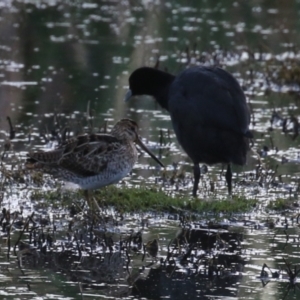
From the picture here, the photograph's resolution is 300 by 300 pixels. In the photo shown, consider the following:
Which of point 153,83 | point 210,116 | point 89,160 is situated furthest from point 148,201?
point 153,83

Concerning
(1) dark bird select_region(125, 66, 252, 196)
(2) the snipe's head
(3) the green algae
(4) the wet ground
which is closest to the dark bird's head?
(1) dark bird select_region(125, 66, 252, 196)

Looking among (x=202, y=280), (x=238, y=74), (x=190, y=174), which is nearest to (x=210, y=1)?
(x=238, y=74)

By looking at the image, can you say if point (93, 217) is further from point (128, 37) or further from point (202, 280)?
point (128, 37)

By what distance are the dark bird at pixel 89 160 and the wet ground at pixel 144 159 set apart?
322 mm

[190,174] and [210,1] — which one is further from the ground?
[210,1]

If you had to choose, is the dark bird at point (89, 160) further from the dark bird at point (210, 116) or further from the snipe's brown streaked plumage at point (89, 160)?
the dark bird at point (210, 116)

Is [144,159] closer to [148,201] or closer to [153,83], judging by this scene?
[153,83]

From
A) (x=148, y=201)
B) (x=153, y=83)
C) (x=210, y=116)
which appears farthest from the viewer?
(x=153, y=83)

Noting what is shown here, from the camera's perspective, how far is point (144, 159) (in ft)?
35.6

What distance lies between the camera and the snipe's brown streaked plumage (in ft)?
27.4

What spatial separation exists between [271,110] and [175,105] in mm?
4361

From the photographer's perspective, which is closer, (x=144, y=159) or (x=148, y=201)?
(x=148, y=201)

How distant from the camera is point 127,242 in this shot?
737 centimetres

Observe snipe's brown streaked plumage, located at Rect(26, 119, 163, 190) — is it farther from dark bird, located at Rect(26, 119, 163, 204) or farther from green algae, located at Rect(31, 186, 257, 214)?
green algae, located at Rect(31, 186, 257, 214)
